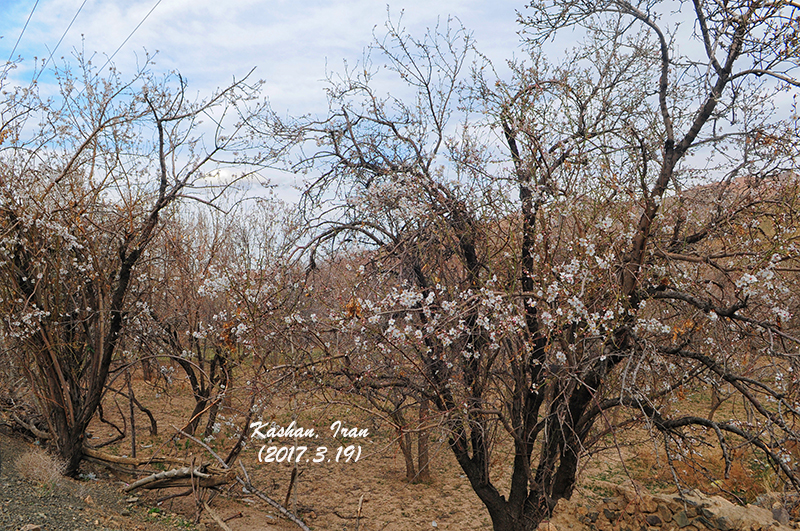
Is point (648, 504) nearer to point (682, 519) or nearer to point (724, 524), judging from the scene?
point (682, 519)

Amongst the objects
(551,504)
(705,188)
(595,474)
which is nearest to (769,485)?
(595,474)

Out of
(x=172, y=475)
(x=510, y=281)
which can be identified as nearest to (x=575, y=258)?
(x=510, y=281)

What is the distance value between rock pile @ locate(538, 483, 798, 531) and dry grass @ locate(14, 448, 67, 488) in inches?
192

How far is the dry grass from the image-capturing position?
5.43 metres

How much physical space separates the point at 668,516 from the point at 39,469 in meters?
6.26

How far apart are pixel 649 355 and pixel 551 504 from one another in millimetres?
1799

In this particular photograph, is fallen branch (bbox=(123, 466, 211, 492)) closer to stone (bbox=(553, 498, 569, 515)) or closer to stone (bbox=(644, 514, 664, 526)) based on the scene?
stone (bbox=(553, 498, 569, 515))

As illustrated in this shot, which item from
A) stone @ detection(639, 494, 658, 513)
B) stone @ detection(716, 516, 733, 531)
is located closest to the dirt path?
stone @ detection(639, 494, 658, 513)

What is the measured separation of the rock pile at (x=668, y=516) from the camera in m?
4.62

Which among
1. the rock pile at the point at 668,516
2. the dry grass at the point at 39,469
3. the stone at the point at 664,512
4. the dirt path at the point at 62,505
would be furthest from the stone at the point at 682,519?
the dry grass at the point at 39,469

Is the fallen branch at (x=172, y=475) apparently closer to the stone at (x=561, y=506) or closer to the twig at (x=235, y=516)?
the twig at (x=235, y=516)

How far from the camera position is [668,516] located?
4984 millimetres

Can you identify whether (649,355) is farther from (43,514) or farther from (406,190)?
(43,514)

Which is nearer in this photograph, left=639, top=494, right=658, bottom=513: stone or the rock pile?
the rock pile
